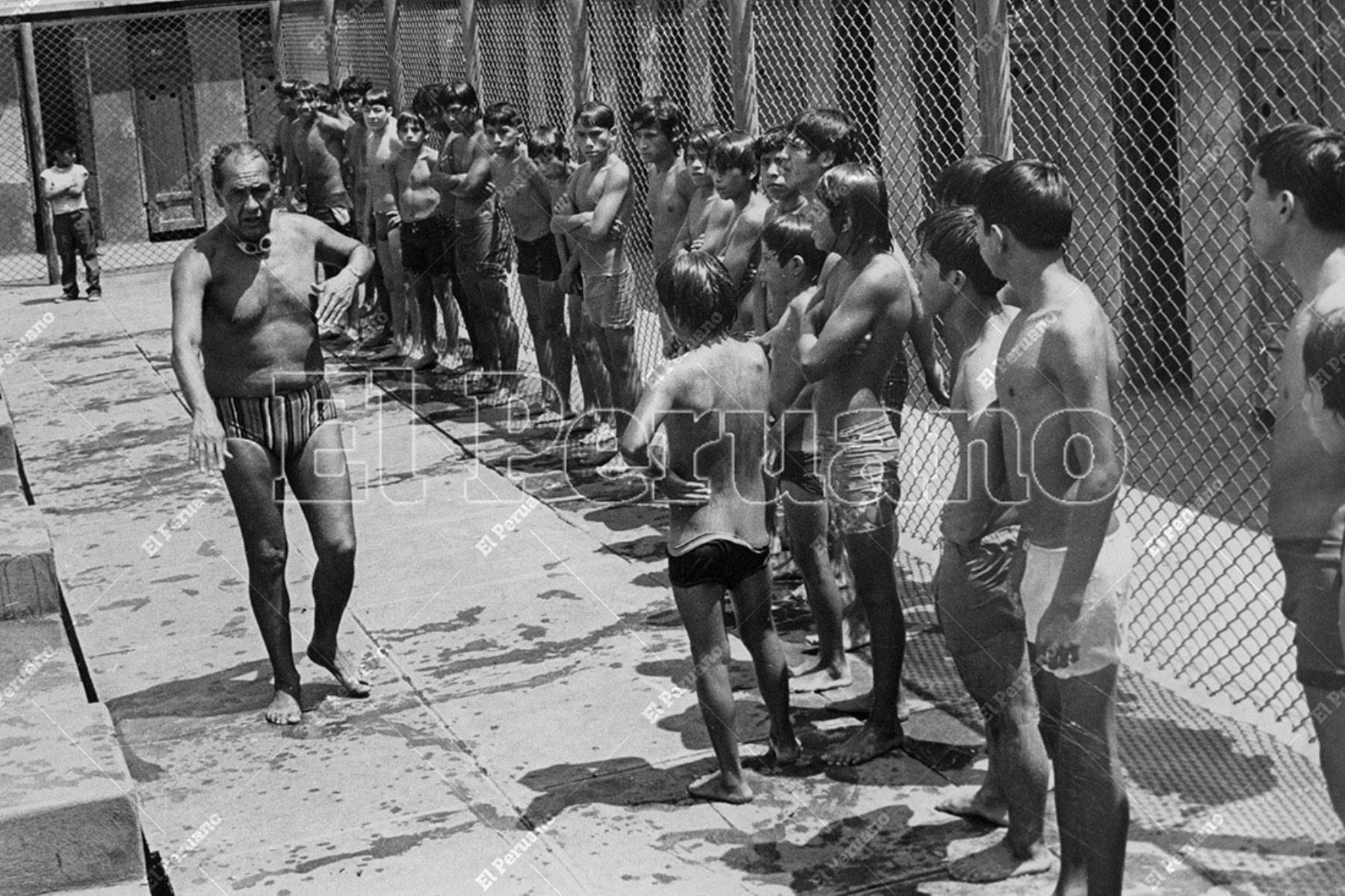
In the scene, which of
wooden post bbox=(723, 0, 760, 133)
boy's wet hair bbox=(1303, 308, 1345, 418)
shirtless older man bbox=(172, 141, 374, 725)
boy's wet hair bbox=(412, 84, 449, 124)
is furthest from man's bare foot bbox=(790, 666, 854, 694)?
boy's wet hair bbox=(412, 84, 449, 124)

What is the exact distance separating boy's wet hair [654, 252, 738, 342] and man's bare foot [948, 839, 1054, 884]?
1.75 meters

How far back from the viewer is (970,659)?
15.5 feet

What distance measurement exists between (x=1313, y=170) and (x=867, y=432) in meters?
2.11

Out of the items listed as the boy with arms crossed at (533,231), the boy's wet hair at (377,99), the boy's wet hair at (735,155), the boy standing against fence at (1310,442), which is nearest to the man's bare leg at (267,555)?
the boy's wet hair at (735,155)

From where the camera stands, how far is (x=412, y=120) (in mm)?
11836

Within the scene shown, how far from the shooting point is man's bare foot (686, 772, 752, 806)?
5320 mm

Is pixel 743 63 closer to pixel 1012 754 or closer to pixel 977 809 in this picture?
pixel 977 809

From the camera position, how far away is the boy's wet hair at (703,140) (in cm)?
830

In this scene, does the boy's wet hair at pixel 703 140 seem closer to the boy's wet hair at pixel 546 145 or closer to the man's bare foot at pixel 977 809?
the boy's wet hair at pixel 546 145

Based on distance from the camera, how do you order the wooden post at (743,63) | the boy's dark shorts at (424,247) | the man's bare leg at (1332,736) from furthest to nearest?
the boy's dark shorts at (424,247), the wooden post at (743,63), the man's bare leg at (1332,736)

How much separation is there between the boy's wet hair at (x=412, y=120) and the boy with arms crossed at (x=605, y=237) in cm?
264

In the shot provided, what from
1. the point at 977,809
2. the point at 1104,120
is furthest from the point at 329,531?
the point at 1104,120

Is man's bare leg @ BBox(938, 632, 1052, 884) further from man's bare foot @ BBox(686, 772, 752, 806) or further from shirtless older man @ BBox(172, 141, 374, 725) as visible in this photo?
shirtless older man @ BBox(172, 141, 374, 725)

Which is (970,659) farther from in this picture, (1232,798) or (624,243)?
(624,243)
